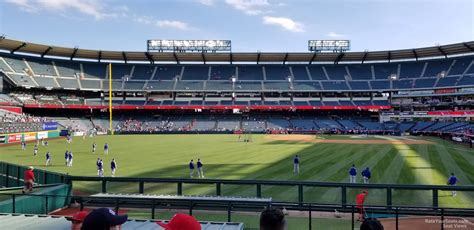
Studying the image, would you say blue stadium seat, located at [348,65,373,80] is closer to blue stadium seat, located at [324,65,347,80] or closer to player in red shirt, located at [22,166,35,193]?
blue stadium seat, located at [324,65,347,80]

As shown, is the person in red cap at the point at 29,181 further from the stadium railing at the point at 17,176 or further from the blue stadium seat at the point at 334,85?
the blue stadium seat at the point at 334,85

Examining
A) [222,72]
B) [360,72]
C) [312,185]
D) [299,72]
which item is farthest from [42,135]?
[360,72]

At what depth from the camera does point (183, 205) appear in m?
13.5

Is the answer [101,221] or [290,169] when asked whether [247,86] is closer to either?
[290,169]

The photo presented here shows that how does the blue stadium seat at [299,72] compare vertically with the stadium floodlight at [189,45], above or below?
below

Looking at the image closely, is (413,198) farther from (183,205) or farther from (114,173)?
(114,173)

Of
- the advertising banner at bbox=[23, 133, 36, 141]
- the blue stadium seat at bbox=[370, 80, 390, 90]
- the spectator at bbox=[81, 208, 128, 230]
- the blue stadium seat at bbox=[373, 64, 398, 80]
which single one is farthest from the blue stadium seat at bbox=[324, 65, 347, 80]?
the spectator at bbox=[81, 208, 128, 230]

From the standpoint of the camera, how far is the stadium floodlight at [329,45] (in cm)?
9200

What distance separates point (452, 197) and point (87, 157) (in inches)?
1205

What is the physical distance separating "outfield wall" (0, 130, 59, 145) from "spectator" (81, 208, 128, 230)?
52.9 metres

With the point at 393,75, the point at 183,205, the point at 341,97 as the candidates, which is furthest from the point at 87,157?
the point at 393,75

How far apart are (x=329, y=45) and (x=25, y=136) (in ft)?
235

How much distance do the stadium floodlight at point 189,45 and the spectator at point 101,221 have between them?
89325 millimetres

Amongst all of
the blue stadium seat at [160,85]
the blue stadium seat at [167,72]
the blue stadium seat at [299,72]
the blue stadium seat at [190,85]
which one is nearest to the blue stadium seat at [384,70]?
the blue stadium seat at [299,72]
